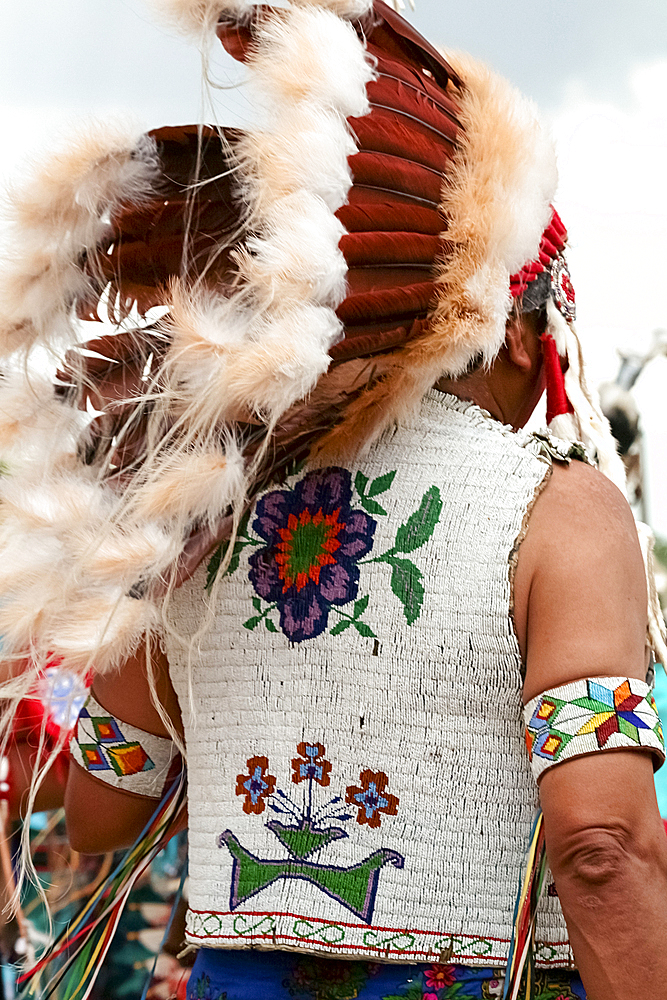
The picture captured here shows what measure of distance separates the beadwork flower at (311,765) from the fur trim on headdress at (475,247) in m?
0.33

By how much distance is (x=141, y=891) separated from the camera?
1976 mm

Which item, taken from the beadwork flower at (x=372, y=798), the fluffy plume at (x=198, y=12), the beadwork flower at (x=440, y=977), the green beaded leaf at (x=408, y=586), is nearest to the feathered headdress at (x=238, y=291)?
the fluffy plume at (x=198, y=12)

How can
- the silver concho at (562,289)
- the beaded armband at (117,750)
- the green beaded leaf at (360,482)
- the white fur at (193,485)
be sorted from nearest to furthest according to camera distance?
the white fur at (193,485)
the green beaded leaf at (360,482)
the silver concho at (562,289)
the beaded armband at (117,750)

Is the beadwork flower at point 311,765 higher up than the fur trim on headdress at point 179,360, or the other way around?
the fur trim on headdress at point 179,360

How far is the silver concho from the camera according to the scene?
1.20 m

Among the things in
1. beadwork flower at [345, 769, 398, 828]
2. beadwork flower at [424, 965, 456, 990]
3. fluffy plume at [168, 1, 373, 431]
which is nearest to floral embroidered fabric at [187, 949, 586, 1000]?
beadwork flower at [424, 965, 456, 990]

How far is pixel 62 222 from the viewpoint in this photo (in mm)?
1053

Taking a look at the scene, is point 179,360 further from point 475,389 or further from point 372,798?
point 372,798

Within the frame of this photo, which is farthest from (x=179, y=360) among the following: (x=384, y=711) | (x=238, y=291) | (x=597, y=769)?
(x=597, y=769)

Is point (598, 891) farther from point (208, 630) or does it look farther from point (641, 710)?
point (208, 630)

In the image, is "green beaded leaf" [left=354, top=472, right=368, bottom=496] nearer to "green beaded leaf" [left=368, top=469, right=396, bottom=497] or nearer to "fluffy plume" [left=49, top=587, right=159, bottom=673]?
"green beaded leaf" [left=368, top=469, right=396, bottom=497]

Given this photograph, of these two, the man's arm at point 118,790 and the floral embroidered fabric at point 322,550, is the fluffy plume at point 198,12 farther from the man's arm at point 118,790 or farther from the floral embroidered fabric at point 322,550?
the man's arm at point 118,790

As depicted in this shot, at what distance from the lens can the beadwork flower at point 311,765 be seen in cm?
106

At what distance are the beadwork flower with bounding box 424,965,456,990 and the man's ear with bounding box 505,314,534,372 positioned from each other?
0.70 meters
